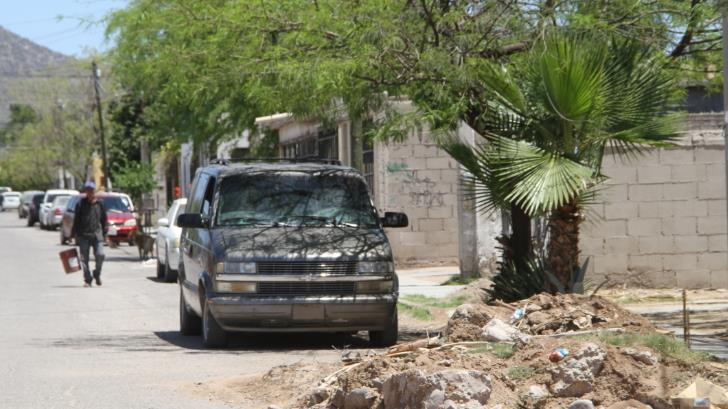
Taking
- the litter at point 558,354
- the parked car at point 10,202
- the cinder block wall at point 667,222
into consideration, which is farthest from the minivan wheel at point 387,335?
the parked car at point 10,202

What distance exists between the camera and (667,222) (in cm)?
1919

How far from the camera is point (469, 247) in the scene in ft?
73.4

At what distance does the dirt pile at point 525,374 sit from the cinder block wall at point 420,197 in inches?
597

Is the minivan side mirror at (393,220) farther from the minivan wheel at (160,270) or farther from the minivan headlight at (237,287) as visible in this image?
the minivan wheel at (160,270)

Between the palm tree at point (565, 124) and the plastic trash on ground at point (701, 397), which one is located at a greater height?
the palm tree at point (565, 124)

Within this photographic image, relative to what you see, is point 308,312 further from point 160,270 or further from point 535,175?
point 160,270

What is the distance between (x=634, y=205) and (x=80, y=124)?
59551mm

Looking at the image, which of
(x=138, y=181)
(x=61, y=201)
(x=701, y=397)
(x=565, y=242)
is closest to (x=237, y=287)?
(x=565, y=242)

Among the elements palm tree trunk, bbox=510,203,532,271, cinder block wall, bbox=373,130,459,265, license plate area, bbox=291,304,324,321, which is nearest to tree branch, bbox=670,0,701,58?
palm tree trunk, bbox=510,203,532,271

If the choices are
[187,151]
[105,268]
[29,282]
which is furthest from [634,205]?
[187,151]

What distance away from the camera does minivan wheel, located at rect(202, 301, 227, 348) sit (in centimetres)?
1341

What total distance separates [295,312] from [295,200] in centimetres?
155

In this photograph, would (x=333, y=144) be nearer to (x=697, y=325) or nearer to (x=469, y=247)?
(x=469, y=247)

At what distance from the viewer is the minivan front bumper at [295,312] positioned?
13078mm
